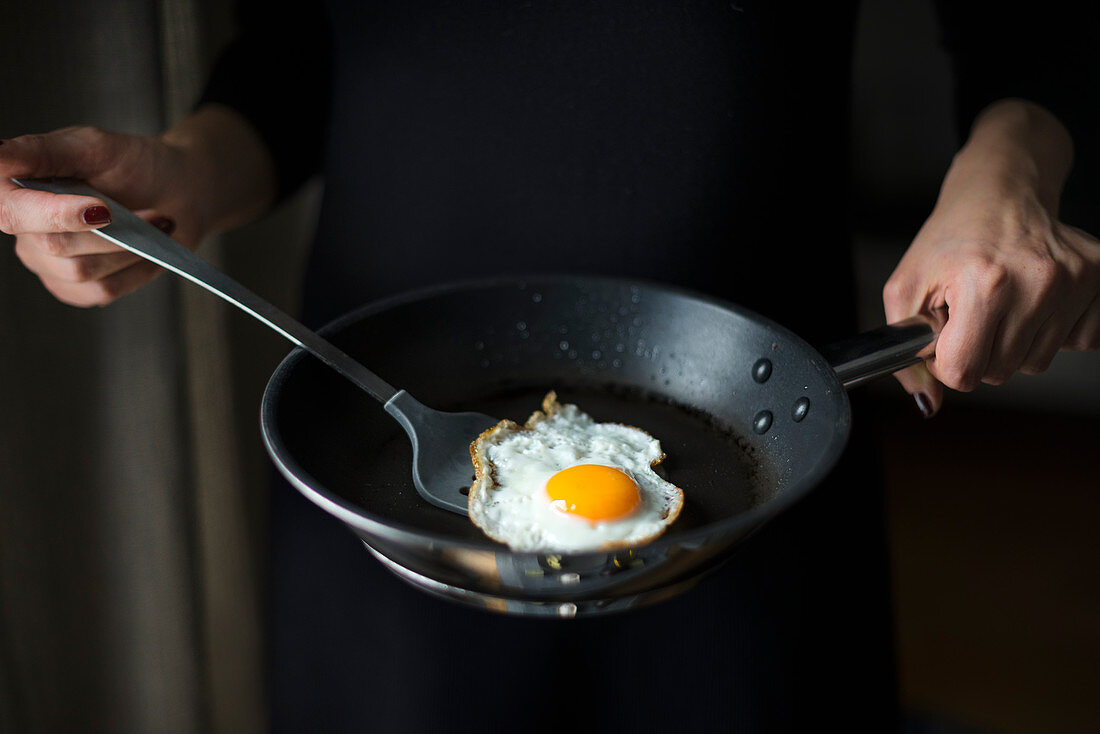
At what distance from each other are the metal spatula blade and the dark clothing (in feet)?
0.96

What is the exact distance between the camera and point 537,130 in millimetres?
956

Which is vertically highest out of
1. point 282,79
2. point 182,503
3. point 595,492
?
point 282,79

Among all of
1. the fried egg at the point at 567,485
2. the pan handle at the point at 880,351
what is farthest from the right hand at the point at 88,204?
the pan handle at the point at 880,351

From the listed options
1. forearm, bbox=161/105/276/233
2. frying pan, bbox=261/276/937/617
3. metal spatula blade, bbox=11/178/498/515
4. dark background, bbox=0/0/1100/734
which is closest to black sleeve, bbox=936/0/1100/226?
frying pan, bbox=261/276/937/617

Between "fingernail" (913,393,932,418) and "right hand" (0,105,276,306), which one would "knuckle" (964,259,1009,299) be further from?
"right hand" (0,105,276,306)

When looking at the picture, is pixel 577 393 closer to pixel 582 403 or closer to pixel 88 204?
pixel 582 403

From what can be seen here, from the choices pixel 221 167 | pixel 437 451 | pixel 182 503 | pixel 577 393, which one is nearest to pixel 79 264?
pixel 221 167

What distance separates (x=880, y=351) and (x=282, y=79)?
78cm

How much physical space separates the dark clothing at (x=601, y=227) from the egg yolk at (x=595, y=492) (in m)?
0.20

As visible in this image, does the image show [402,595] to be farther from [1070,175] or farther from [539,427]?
[1070,175]

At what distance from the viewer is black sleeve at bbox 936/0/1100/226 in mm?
884

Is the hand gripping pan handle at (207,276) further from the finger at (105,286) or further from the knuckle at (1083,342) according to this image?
the knuckle at (1083,342)

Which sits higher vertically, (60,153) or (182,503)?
(60,153)

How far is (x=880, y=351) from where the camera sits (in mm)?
697
